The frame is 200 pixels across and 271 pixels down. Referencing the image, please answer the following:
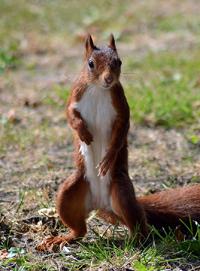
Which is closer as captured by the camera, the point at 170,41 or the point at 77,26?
the point at 170,41

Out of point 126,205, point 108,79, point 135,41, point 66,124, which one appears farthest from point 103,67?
point 135,41

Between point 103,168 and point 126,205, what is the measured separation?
0.20 metres

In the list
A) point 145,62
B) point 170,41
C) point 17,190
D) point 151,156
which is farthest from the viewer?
point 170,41

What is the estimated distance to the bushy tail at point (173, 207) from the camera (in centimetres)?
402

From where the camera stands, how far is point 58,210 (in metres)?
4.01

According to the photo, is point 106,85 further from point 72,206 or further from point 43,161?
point 43,161

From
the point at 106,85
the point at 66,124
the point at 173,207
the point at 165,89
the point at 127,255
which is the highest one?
the point at 106,85

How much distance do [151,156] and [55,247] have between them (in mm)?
1604

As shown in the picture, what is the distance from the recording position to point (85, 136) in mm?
3883

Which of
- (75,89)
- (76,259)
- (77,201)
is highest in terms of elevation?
(75,89)

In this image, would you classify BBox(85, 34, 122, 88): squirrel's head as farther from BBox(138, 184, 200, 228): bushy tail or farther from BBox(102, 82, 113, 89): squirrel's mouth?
BBox(138, 184, 200, 228): bushy tail

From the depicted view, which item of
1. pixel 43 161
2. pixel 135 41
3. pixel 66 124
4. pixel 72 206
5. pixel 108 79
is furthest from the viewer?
pixel 135 41

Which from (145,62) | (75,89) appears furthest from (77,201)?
(145,62)

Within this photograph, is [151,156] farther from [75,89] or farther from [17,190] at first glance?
[75,89]
